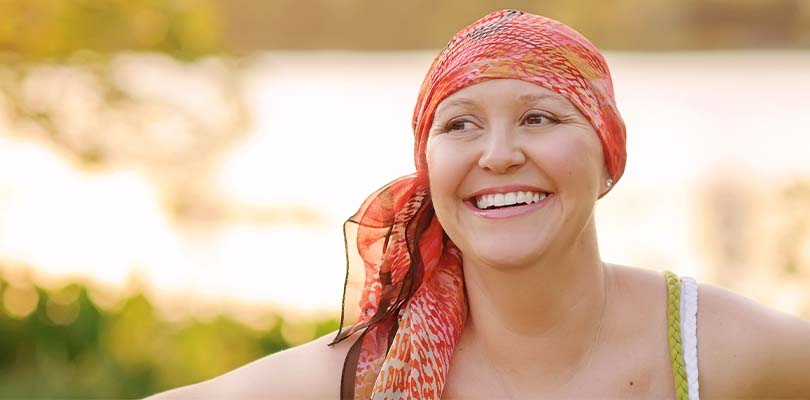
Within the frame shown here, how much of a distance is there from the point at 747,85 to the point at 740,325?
8365 mm

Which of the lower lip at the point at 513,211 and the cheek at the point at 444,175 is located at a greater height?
the cheek at the point at 444,175

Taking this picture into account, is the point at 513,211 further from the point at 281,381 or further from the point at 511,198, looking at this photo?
the point at 281,381

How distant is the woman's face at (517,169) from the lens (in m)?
2.38

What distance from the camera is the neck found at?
250cm

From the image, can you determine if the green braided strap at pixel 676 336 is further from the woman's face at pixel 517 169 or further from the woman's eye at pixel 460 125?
the woman's eye at pixel 460 125

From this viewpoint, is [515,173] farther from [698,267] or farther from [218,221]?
[218,221]

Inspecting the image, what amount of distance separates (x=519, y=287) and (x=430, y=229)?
30cm

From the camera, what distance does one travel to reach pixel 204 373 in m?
4.98

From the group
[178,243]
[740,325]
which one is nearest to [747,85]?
[178,243]

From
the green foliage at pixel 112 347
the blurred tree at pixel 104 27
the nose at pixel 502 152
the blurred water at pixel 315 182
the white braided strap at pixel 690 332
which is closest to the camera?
the nose at pixel 502 152

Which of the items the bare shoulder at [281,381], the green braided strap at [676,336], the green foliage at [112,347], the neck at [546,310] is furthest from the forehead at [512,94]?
the green foliage at [112,347]

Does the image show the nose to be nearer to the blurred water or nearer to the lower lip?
the lower lip

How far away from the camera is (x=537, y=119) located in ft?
7.93

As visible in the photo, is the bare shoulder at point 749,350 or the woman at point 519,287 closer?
the woman at point 519,287
